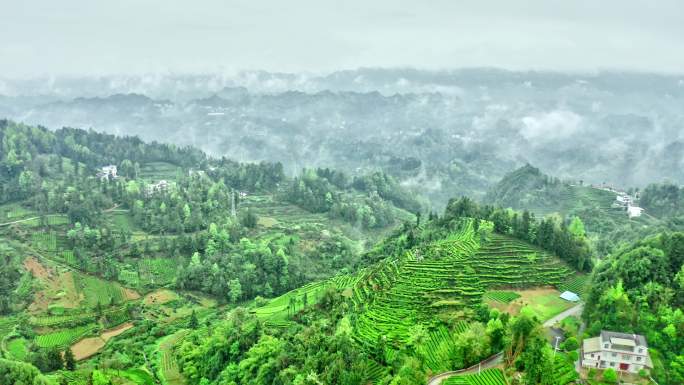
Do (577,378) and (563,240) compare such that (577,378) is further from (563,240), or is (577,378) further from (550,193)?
(550,193)

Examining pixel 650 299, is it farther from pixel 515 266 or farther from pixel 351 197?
pixel 351 197

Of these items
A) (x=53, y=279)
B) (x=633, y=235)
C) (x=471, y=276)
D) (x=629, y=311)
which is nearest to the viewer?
(x=629, y=311)

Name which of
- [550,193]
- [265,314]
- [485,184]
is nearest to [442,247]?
[265,314]

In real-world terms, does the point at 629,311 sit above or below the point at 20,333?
above

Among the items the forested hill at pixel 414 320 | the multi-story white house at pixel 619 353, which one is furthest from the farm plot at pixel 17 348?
the multi-story white house at pixel 619 353

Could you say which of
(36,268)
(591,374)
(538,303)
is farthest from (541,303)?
(36,268)

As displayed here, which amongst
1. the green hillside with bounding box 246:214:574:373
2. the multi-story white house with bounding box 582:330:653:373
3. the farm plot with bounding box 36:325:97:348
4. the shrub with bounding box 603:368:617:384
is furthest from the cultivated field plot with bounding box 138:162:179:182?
the shrub with bounding box 603:368:617:384
